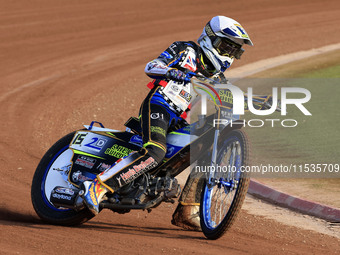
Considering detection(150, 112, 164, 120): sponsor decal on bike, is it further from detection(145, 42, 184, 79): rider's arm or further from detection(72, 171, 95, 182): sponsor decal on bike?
detection(72, 171, 95, 182): sponsor decal on bike

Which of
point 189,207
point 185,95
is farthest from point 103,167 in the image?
point 185,95

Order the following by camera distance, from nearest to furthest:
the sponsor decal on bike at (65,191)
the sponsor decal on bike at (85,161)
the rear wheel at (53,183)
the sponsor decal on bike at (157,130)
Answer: the sponsor decal on bike at (157,130) → the sponsor decal on bike at (65,191) → the rear wheel at (53,183) → the sponsor decal on bike at (85,161)

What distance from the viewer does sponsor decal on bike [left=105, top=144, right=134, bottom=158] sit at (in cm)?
760

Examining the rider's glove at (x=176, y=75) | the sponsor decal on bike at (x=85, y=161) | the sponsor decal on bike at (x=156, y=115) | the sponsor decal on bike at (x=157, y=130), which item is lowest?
the sponsor decal on bike at (x=85, y=161)

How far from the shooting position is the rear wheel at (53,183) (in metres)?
7.55

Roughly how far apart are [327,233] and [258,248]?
1.68m

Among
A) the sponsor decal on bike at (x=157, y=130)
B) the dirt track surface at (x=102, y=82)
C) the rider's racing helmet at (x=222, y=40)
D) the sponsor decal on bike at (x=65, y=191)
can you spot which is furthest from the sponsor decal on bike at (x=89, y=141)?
the rider's racing helmet at (x=222, y=40)

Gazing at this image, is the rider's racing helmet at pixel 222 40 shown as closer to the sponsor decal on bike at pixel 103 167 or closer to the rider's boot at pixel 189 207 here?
the rider's boot at pixel 189 207

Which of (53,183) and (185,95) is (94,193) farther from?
(185,95)

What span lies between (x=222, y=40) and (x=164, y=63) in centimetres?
69

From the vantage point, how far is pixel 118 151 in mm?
7625

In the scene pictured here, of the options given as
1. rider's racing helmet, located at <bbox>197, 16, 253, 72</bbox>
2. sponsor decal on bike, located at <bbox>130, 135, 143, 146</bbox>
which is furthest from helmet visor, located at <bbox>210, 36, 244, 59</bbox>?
sponsor decal on bike, located at <bbox>130, 135, 143, 146</bbox>

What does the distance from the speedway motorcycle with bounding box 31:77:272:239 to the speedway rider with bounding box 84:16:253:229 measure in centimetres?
17

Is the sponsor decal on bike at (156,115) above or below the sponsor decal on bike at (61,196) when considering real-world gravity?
above
